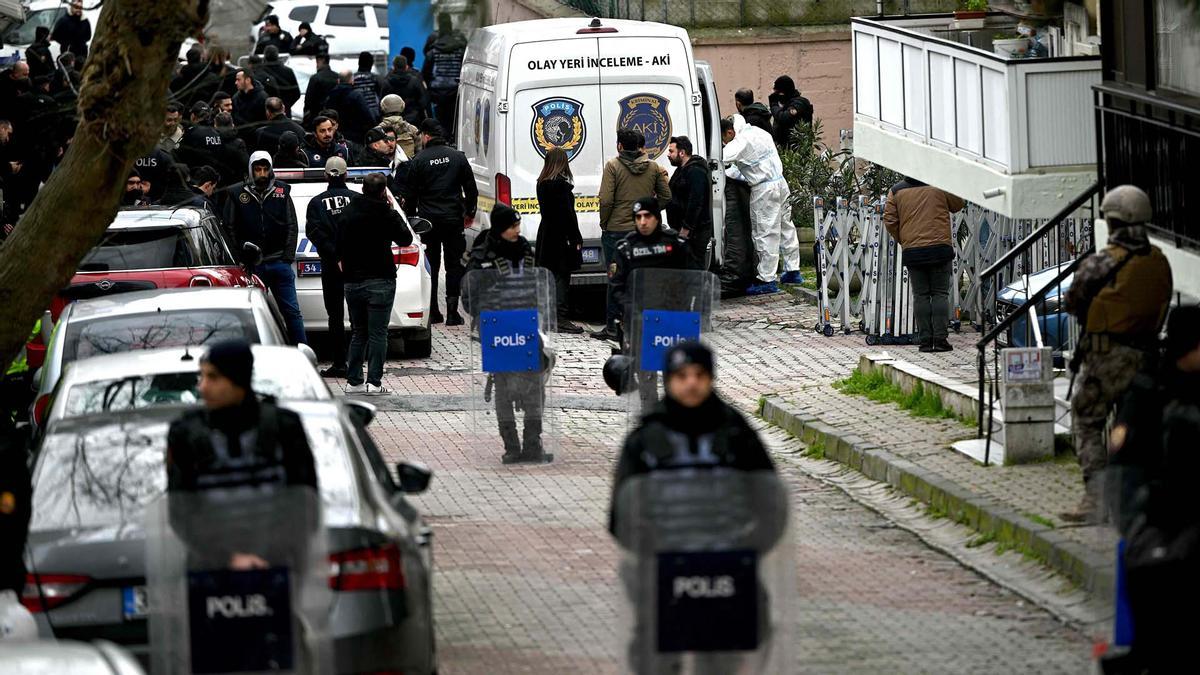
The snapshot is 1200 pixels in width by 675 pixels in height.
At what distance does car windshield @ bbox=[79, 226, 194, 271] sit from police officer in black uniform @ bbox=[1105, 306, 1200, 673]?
957cm

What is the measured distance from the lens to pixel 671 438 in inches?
273

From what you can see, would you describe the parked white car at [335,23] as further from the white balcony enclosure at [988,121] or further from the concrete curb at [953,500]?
the concrete curb at [953,500]

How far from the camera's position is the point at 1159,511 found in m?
7.00

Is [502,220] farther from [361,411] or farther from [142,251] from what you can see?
[361,411]

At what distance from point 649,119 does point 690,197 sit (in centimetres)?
163

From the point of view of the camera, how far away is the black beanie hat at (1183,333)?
7.44 meters

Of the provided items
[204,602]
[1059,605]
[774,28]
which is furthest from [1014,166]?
[774,28]

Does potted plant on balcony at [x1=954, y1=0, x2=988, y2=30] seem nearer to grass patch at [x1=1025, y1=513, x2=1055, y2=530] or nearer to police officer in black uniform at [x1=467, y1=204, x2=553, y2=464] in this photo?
police officer in black uniform at [x1=467, y1=204, x2=553, y2=464]

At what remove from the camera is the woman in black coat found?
18.6 metres

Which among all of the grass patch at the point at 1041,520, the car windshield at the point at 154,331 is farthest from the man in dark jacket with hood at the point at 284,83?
the grass patch at the point at 1041,520

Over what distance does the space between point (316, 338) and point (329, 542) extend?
492 inches

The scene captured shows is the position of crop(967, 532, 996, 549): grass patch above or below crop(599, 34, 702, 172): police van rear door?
below

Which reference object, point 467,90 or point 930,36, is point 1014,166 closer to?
point 930,36

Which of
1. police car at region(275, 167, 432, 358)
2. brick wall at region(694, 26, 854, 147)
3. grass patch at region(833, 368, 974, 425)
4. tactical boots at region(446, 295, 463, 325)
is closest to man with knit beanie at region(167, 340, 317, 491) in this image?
grass patch at region(833, 368, 974, 425)
